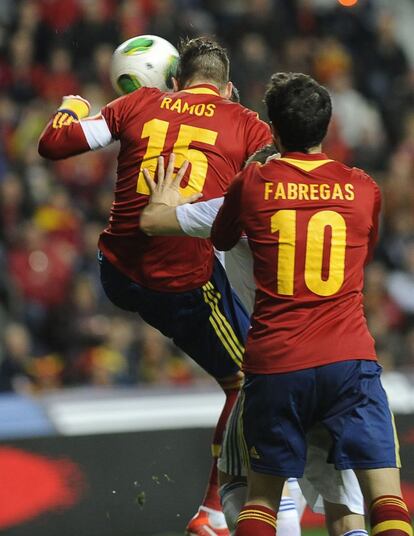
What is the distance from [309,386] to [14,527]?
3074 millimetres

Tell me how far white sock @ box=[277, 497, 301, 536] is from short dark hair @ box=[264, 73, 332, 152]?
1531mm

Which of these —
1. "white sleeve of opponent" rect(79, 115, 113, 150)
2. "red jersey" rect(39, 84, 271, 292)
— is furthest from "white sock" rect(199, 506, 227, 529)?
"white sleeve of opponent" rect(79, 115, 113, 150)

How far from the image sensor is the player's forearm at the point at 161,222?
4.73 metres

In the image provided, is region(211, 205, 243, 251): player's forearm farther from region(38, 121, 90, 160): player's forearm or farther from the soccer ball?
the soccer ball

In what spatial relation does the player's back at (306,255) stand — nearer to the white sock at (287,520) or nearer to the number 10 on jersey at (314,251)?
the number 10 on jersey at (314,251)

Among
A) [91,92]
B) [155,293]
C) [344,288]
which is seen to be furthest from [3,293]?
[344,288]

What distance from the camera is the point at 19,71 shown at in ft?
36.6

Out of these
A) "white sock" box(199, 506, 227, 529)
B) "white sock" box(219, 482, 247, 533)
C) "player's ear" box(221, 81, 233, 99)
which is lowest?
"white sock" box(199, 506, 227, 529)

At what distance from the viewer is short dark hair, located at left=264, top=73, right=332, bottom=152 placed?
14.7 feet

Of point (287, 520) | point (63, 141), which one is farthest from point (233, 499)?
point (63, 141)

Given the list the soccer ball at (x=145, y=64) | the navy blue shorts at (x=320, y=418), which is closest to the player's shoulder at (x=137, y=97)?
the soccer ball at (x=145, y=64)

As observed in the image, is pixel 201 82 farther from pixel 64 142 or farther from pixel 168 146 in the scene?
pixel 64 142

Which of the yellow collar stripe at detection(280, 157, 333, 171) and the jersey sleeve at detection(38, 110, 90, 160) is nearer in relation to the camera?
the yellow collar stripe at detection(280, 157, 333, 171)

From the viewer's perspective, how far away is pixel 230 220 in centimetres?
452
